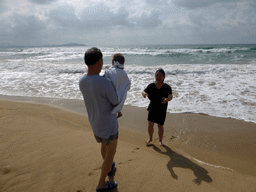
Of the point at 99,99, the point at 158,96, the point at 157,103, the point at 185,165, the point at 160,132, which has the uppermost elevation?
the point at 99,99

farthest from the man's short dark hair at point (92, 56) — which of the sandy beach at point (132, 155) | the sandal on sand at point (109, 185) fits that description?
the sandy beach at point (132, 155)

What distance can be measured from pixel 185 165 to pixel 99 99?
6.85ft

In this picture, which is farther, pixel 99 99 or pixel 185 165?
pixel 185 165

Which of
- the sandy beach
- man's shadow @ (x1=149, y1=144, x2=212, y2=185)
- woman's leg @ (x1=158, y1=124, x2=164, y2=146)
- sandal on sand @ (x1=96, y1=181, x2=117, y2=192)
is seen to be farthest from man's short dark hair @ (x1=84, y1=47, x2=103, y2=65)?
woman's leg @ (x1=158, y1=124, x2=164, y2=146)

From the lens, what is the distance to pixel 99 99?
1.87 meters

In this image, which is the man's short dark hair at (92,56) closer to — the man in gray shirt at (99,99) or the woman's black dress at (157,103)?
the man in gray shirt at (99,99)

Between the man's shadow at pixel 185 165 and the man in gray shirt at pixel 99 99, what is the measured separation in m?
1.32

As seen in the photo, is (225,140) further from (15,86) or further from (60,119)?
(15,86)

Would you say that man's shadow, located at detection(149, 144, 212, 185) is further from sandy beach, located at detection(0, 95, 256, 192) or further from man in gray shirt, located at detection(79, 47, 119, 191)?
man in gray shirt, located at detection(79, 47, 119, 191)

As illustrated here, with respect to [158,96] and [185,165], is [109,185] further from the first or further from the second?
[158,96]

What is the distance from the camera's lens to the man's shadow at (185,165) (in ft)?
8.37

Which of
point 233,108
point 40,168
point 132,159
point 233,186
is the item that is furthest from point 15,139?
point 233,108

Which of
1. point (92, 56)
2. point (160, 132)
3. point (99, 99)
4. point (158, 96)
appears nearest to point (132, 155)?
point (160, 132)

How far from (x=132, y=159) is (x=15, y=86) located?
8571mm
